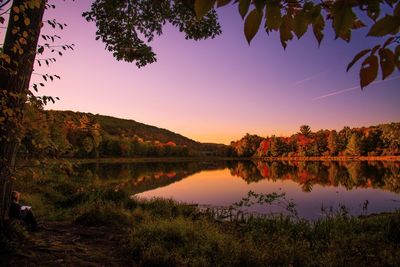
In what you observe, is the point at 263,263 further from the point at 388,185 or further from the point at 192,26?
the point at 388,185

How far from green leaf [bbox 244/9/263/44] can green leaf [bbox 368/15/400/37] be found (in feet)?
1.30

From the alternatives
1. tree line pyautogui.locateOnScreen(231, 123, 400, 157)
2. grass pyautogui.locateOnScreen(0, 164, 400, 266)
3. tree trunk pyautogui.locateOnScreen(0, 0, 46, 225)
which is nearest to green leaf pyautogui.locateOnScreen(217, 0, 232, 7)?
tree trunk pyautogui.locateOnScreen(0, 0, 46, 225)

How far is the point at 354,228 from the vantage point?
45.1 ft

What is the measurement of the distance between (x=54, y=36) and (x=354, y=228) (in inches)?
482

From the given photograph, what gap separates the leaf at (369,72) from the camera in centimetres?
135

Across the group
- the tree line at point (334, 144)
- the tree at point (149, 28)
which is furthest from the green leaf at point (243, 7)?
the tree line at point (334, 144)

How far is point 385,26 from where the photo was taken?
4.01 feet

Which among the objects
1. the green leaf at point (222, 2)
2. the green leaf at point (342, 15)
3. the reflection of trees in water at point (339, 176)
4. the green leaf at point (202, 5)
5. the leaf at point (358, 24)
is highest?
the leaf at point (358, 24)

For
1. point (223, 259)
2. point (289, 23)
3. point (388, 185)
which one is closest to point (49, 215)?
point (223, 259)

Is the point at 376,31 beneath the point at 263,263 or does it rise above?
above

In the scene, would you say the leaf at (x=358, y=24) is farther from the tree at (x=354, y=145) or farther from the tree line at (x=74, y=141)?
the tree at (x=354, y=145)

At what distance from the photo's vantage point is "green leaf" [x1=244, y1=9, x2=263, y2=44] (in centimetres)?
141

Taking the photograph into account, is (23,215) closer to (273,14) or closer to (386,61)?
(273,14)

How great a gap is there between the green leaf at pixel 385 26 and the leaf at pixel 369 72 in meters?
0.14
